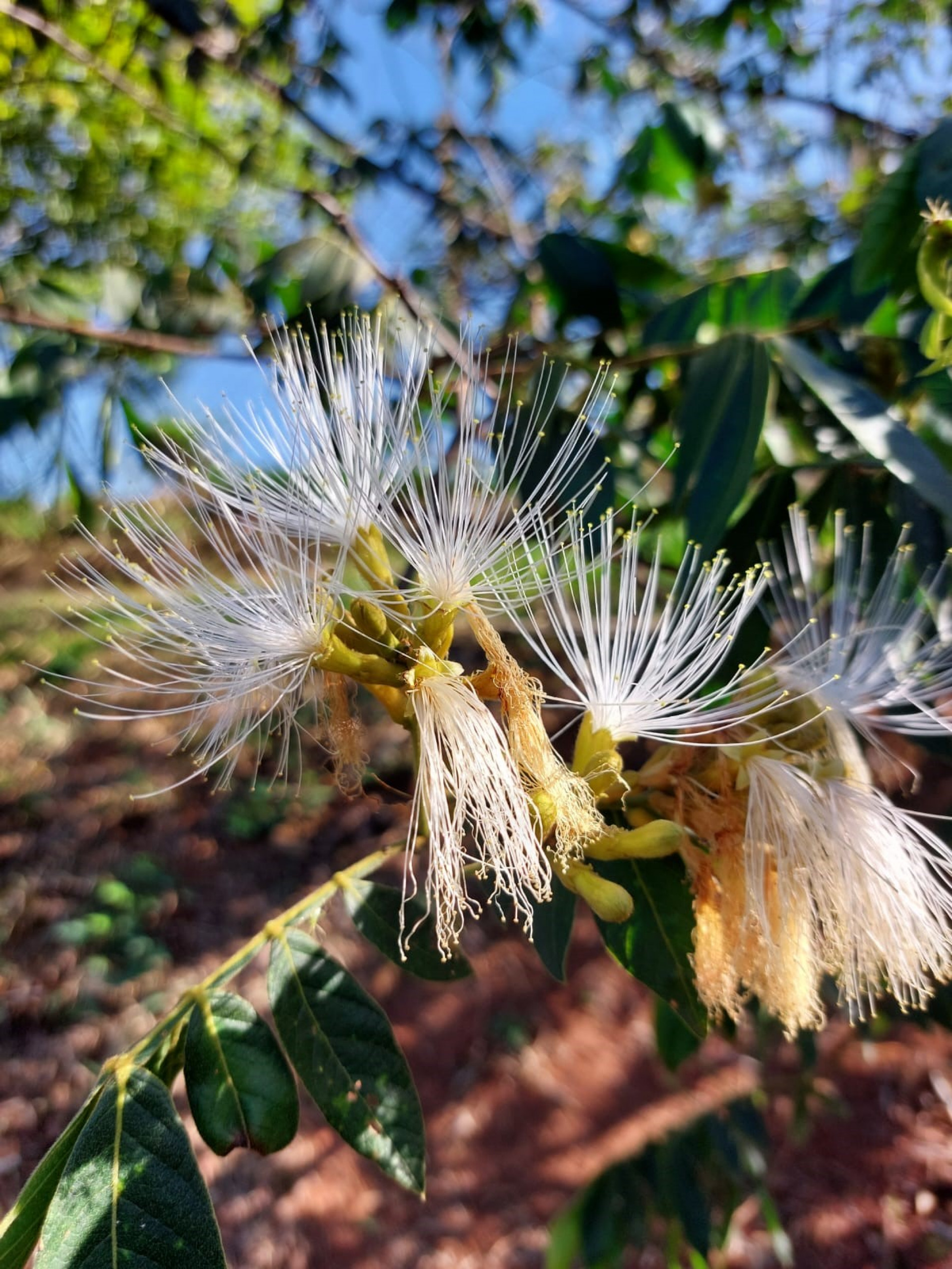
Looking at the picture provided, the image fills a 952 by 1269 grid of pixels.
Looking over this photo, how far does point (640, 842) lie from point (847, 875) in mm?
259

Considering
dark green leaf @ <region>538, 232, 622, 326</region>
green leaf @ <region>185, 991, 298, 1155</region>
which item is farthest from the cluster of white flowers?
dark green leaf @ <region>538, 232, 622, 326</region>

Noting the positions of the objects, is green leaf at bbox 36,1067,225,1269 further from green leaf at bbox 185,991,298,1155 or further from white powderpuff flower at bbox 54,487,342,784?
white powderpuff flower at bbox 54,487,342,784

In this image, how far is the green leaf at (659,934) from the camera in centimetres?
87

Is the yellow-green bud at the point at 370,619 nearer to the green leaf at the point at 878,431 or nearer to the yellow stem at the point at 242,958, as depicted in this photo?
the yellow stem at the point at 242,958

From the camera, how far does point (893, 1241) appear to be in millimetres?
2945

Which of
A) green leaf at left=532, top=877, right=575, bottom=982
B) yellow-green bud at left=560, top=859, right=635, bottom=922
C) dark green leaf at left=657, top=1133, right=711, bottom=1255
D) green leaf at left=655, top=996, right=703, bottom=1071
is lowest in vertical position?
dark green leaf at left=657, top=1133, right=711, bottom=1255

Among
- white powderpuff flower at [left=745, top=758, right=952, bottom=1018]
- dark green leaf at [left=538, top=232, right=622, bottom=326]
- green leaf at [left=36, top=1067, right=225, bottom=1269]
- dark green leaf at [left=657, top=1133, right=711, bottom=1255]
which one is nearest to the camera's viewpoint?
green leaf at [left=36, top=1067, right=225, bottom=1269]

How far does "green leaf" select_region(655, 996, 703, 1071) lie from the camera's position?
4.66 ft

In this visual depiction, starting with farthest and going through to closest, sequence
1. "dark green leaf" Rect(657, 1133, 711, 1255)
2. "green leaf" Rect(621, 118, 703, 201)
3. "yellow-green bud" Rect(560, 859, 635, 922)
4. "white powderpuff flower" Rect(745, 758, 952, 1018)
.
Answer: "green leaf" Rect(621, 118, 703, 201) < "dark green leaf" Rect(657, 1133, 711, 1255) < "white powderpuff flower" Rect(745, 758, 952, 1018) < "yellow-green bud" Rect(560, 859, 635, 922)

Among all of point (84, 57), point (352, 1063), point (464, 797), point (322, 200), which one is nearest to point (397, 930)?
point (352, 1063)

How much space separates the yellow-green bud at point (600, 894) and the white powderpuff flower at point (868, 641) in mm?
341

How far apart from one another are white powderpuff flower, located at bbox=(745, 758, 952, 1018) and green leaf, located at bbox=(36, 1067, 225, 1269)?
583mm

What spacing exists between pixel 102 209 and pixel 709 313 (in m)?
2.94

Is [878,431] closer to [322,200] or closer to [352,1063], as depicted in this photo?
[352,1063]
